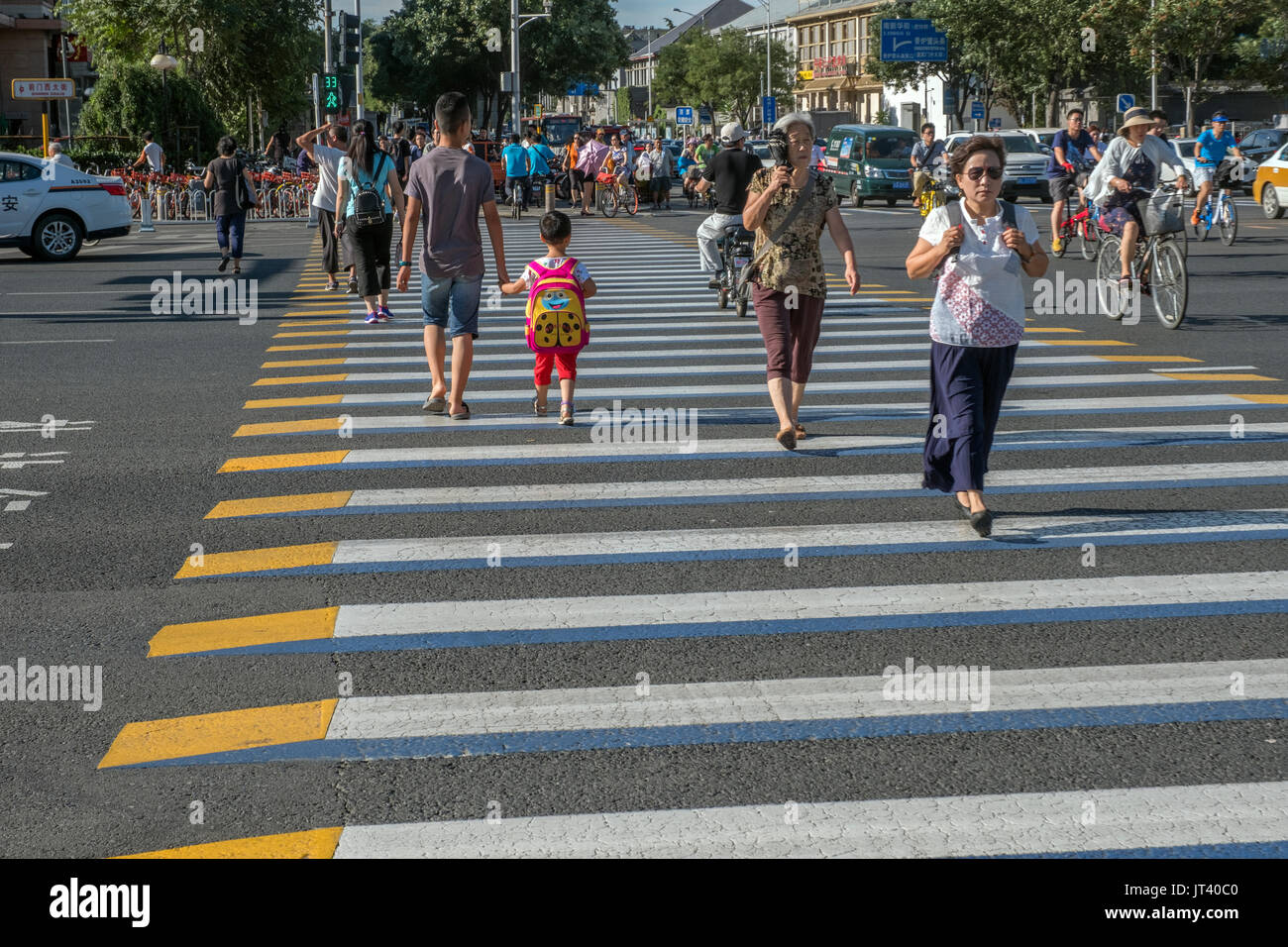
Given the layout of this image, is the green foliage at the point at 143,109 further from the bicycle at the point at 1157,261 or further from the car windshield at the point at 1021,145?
the bicycle at the point at 1157,261

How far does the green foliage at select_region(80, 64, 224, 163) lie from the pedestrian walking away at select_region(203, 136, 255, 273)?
80.4 feet

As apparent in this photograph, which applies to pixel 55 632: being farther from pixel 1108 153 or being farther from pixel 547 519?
pixel 1108 153

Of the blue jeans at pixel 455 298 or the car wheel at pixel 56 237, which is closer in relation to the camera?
the blue jeans at pixel 455 298

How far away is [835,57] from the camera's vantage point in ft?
324

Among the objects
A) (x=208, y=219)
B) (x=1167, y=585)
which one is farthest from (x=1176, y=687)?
(x=208, y=219)

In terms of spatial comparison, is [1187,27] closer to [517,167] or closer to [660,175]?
[660,175]

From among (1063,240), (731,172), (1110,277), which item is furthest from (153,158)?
(1110,277)

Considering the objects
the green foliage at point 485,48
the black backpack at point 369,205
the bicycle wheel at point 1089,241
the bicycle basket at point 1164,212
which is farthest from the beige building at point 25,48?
the bicycle basket at point 1164,212

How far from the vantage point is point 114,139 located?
4338 centimetres

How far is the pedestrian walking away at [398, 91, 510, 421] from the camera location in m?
9.95

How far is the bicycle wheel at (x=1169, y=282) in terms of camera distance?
14.3 metres

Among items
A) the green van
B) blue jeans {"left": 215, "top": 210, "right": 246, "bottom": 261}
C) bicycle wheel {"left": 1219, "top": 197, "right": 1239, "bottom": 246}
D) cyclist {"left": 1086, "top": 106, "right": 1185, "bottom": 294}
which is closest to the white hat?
cyclist {"left": 1086, "top": 106, "right": 1185, "bottom": 294}

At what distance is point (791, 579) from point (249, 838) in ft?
9.89

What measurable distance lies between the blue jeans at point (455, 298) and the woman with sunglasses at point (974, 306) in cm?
374
